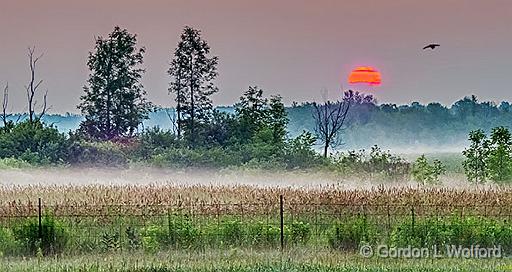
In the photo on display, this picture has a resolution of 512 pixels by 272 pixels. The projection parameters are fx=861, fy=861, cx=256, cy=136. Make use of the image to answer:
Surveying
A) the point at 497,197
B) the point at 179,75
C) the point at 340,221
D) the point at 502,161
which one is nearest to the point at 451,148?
the point at 179,75

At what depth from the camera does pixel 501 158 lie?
91.6 ft

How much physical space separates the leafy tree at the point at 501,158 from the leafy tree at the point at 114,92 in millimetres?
17915

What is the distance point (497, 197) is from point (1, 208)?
10866 millimetres

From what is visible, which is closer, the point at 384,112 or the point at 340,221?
the point at 340,221

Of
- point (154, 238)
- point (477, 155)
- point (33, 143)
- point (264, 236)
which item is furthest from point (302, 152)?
point (154, 238)

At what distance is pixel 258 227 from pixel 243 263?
253cm

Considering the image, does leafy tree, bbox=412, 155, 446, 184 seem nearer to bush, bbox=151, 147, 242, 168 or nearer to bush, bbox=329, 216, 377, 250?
bush, bbox=151, 147, 242, 168

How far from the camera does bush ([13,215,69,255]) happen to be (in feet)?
50.3

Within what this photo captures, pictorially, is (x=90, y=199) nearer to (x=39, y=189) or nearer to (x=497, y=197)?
(x=39, y=189)

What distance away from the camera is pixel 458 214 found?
56.3ft

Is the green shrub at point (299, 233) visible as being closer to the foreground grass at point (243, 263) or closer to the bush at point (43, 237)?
the foreground grass at point (243, 263)

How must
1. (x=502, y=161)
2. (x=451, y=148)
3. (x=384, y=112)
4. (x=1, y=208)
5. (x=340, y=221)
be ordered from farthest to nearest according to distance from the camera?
(x=451, y=148) → (x=384, y=112) → (x=502, y=161) → (x=1, y=208) → (x=340, y=221)

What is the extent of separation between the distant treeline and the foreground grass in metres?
29.5

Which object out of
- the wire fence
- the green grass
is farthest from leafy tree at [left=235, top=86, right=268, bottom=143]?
the wire fence
